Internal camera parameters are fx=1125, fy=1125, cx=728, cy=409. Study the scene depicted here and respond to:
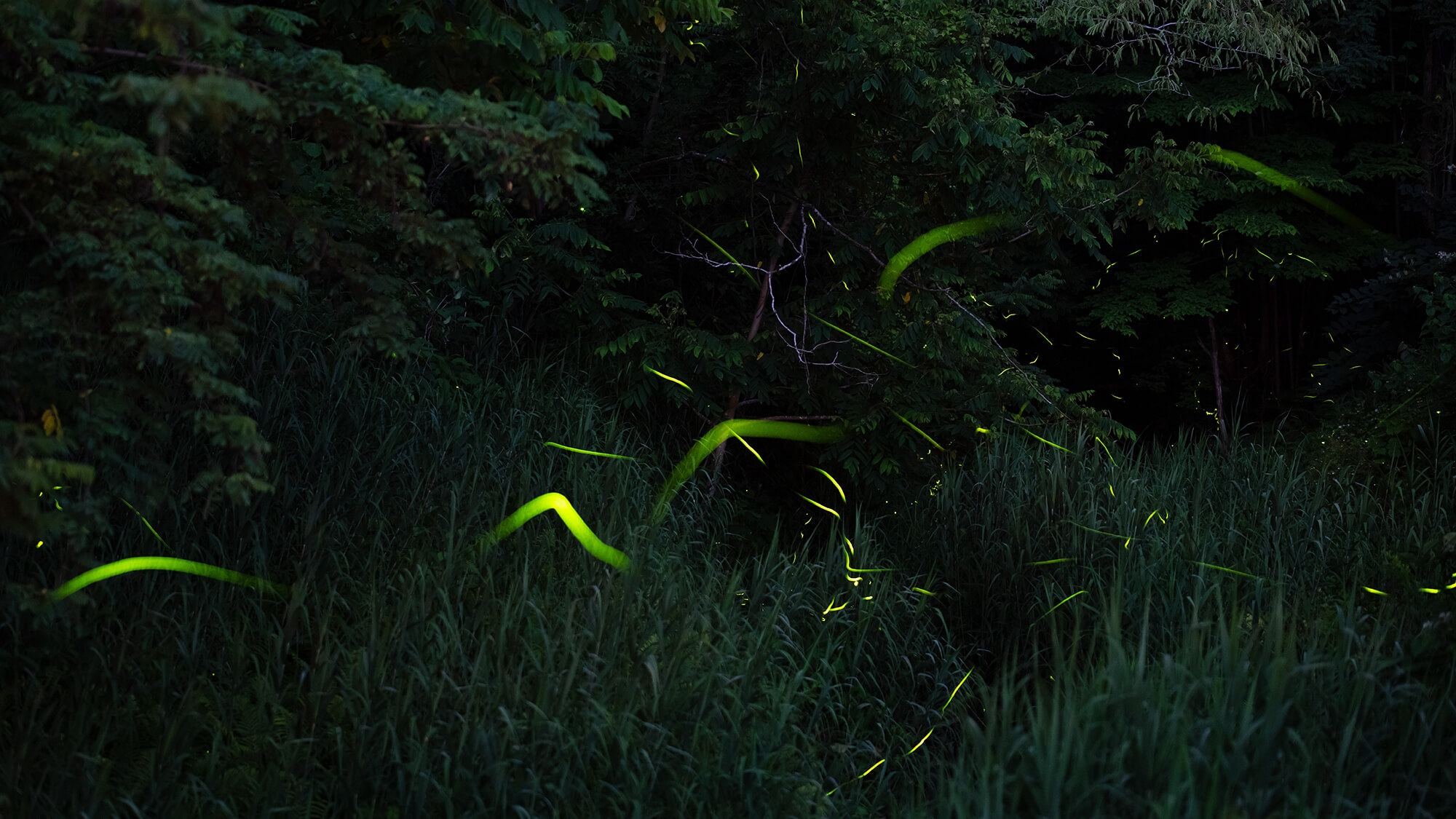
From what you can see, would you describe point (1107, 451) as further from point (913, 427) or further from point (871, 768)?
point (871, 768)

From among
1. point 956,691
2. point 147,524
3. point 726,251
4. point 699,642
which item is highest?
point 726,251

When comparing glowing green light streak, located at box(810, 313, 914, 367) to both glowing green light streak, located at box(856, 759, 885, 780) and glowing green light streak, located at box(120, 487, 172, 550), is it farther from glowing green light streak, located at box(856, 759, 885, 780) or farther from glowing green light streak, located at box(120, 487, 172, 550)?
glowing green light streak, located at box(120, 487, 172, 550)

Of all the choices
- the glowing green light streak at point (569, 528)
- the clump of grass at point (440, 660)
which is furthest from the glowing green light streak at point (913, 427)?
the glowing green light streak at point (569, 528)

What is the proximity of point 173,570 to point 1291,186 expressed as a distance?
30.7 ft

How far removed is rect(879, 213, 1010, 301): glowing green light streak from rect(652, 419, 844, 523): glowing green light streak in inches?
38.7

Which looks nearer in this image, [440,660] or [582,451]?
[440,660]

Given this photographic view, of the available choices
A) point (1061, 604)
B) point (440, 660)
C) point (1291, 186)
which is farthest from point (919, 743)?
point (1291, 186)

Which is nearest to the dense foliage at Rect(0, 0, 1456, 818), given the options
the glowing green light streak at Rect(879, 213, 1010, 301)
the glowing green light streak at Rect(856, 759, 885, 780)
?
the glowing green light streak at Rect(879, 213, 1010, 301)

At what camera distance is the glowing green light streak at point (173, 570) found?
4188mm

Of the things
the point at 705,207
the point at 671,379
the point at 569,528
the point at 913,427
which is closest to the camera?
the point at 569,528

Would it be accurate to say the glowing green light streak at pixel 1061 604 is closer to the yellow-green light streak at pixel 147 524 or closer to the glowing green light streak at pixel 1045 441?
the glowing green light streak at pixel 1045 441

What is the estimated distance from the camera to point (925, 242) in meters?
7.21

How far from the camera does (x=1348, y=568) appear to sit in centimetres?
600

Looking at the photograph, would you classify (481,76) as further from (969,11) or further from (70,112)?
(969,11)
